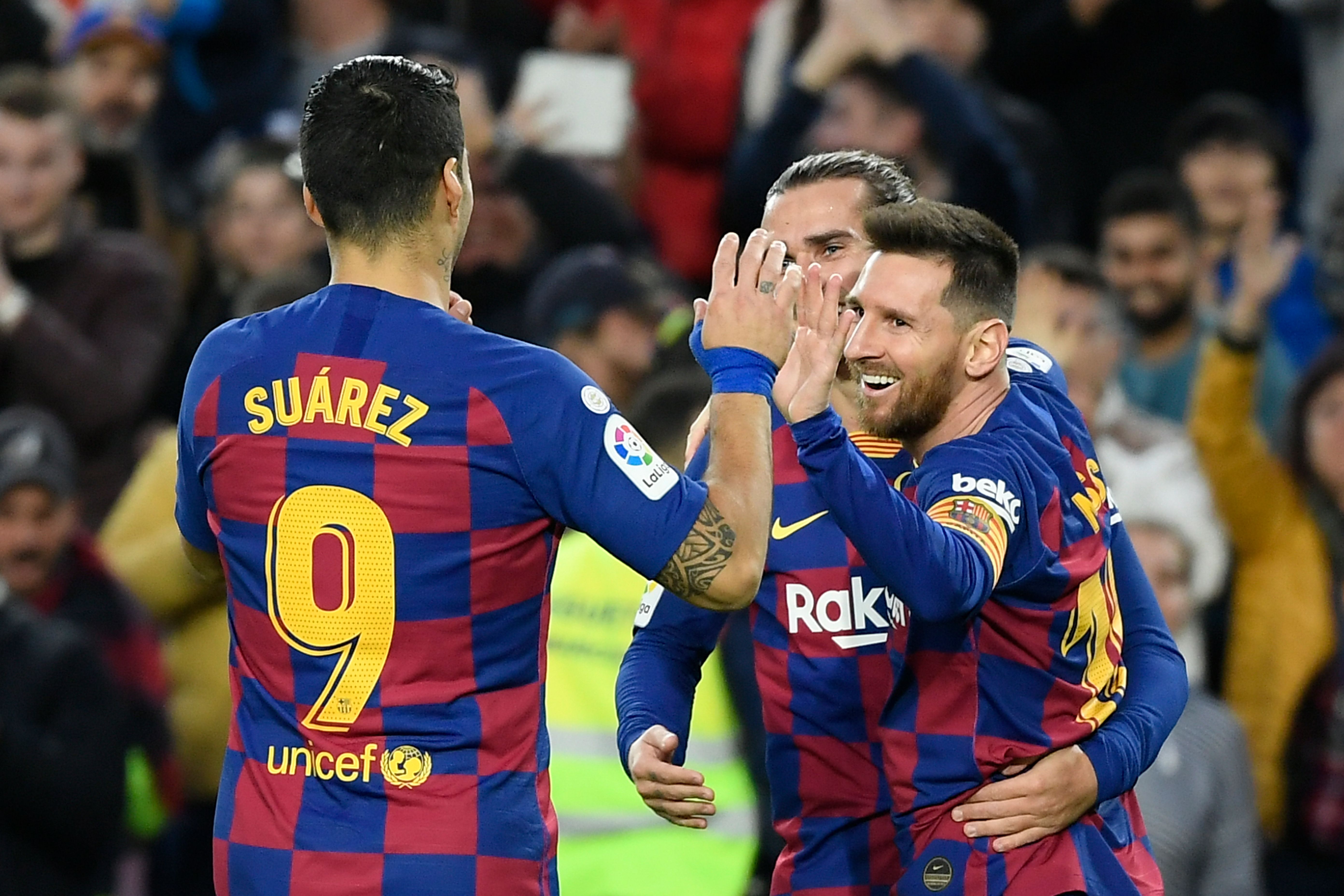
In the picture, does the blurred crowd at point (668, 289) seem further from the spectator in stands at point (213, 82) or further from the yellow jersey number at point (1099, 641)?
the yellow jersey number at point (1099, 641)

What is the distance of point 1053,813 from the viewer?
323cm

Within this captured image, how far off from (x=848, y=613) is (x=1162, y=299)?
412cm

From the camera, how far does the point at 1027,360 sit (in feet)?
12.0

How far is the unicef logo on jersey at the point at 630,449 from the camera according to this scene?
306 centimetres

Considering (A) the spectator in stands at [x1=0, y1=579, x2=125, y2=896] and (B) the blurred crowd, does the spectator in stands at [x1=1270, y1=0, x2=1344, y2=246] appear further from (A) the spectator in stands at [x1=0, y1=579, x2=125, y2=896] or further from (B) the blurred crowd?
(A) the spectator in stands at [x1=0, y1=579, x2=125, y2=896]

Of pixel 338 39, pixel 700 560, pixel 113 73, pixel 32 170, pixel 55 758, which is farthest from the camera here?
pixel 338 39

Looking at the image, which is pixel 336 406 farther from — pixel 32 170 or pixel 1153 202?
pixel 1153 202

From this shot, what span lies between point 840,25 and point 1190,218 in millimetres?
1468

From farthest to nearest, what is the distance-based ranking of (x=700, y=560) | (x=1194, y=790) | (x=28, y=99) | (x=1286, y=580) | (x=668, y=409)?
(x=28, y=99) → (x=1286, y=580) → (x=1194, y=790) → (x=668, y=409) → (x=700, y=560)

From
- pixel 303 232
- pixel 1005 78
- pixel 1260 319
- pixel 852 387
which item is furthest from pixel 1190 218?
pixel 852 387

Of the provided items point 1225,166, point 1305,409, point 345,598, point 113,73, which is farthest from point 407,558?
point 1225,166

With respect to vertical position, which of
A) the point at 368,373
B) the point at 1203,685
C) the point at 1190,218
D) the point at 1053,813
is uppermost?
the point at 1190,218

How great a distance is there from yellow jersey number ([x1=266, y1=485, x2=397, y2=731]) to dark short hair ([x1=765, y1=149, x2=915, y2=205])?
3.73 feet

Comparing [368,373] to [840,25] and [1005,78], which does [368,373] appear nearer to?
[840,25]
